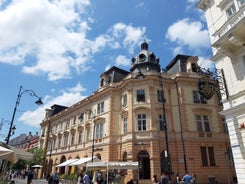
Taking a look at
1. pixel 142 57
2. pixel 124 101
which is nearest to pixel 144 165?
pixel 124 101

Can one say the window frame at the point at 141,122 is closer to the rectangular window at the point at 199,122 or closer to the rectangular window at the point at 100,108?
the rectangular window at the point at 199,122

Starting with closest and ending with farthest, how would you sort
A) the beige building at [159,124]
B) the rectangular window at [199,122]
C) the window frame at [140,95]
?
1. the beige building at [159,124]
2. the rectangular window at [199,122]
3. the window frame at [140,95]

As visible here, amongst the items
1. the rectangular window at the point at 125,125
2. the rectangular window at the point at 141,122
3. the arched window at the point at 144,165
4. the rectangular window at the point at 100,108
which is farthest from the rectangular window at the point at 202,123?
the rectangular window at the point at 100,108

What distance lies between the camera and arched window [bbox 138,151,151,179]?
86.4 feet

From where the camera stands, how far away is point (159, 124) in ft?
92.8

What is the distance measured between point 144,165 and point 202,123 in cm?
973

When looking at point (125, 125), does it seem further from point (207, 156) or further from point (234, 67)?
point (234, 67)

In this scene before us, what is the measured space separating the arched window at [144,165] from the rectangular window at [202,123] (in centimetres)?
804

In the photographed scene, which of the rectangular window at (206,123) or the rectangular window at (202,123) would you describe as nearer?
the rectangular window at (202,123)

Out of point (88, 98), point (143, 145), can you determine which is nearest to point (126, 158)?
point (143, 145)

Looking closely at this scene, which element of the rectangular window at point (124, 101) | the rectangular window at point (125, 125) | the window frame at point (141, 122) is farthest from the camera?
the rectangular window at point (124, 101)

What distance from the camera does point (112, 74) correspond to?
121ft

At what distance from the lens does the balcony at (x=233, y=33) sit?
1238 centimetres

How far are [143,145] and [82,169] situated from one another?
13431 millimetres
